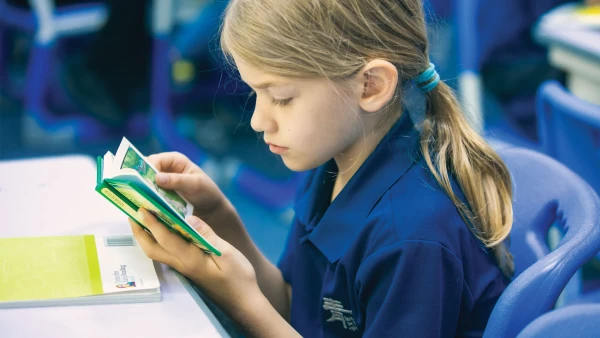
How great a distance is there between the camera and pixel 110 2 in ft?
10.8

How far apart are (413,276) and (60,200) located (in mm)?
607

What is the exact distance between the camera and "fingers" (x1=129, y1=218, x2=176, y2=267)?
3.23 feet

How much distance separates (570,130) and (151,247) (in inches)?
34.5

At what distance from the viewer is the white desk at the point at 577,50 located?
1.83 m

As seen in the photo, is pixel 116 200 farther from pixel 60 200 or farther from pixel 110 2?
pixel 110 2

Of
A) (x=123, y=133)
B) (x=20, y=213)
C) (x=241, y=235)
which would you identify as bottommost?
(x=123, y=133)

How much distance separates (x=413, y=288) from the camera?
0.92 m

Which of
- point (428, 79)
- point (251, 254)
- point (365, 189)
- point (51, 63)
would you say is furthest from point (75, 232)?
point (51, 63)

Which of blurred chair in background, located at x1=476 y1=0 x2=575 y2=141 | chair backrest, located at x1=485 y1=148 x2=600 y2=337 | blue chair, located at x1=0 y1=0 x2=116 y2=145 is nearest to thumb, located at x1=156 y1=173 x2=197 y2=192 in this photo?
chair backrest, located at x1=485 y1=148 x2=600 y2=337

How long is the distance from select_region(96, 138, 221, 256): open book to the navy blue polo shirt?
19 centimetres

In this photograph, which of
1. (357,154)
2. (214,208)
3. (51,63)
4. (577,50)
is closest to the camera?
(357,154)

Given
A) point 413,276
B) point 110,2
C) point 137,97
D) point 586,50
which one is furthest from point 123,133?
point 413,276

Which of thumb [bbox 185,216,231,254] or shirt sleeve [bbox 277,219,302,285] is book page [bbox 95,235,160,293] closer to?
thumb [bbox 185,216,231,254]

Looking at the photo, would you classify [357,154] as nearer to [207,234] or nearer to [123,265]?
[207,234]
